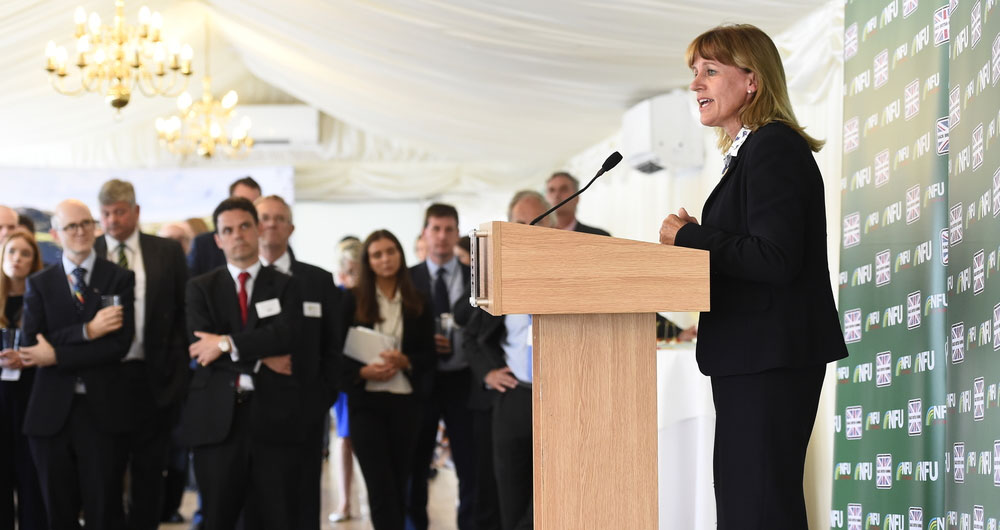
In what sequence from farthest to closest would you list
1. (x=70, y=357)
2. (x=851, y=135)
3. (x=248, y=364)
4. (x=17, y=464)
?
(x=17, y=464) < (x=70, y=357) < (x=248, y=364) < (x=851, y=135)

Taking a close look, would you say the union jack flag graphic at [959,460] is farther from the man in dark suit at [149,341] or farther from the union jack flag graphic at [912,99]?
the man in dark suit at [149,341]

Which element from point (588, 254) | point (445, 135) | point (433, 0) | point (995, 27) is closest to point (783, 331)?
point (588, 254)

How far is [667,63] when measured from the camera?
5.71 metres

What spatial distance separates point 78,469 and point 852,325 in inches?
122

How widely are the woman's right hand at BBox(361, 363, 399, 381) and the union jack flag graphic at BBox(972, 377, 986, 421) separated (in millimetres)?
2624

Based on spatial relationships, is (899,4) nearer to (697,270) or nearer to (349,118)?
(697,270)

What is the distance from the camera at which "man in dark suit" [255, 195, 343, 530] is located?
412 centimetres

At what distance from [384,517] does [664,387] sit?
1.40m

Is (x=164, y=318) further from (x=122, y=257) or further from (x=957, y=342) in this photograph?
(x=957, y=342)

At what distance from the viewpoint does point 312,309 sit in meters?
4.26

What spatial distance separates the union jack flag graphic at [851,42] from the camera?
364 cm

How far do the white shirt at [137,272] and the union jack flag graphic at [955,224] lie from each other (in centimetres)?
336

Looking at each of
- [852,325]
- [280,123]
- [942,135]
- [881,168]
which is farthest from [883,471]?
[280,123]

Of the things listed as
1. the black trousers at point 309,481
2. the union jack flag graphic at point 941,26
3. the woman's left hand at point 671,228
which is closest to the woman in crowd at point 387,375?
the black trousers at point 309,481
